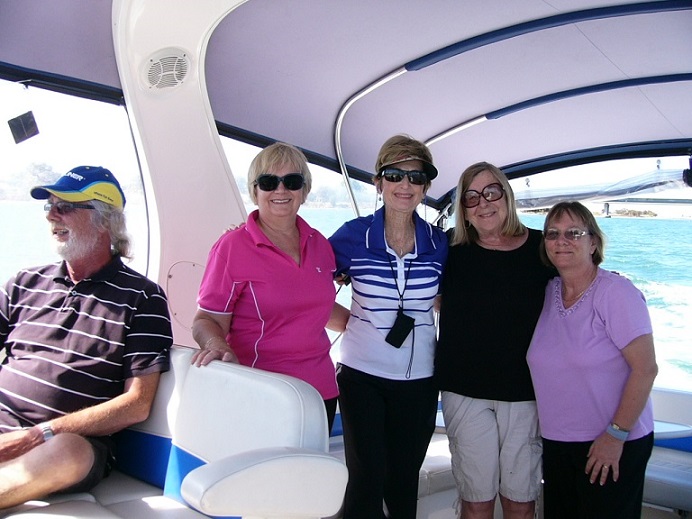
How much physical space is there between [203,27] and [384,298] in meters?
1.39

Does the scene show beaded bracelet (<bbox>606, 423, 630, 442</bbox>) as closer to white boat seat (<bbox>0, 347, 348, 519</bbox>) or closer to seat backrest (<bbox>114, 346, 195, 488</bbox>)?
white boat seat (<bbox>0, 347, 348, 519</bbox>)

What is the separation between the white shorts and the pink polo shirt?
0.49 metres

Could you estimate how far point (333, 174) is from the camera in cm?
412

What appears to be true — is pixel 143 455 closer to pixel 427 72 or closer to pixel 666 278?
pixel 427 72

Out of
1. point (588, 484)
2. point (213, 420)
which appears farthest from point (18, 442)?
point (588, 484)

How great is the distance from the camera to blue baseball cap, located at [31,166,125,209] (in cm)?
222

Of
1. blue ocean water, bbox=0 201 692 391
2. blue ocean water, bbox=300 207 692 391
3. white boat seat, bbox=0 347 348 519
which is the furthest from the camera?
blue ocean water, bbox=300 207 692 391

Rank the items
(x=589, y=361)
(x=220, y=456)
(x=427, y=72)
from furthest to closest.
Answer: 1. (x=427, y=72)
2. (x=589, y=361)
3. (x=220, y=456)

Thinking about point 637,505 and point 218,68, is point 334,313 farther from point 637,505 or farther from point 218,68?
point 218,68

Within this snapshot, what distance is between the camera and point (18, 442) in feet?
6.19

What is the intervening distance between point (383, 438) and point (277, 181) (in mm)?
904

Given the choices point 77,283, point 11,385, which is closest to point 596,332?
point 77,283

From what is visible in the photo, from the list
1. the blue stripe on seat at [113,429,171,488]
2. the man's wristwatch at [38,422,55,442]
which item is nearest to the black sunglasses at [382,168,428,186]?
the blue stripe on seat at [113,429,171,488]

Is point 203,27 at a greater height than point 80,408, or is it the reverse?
point 203,27
